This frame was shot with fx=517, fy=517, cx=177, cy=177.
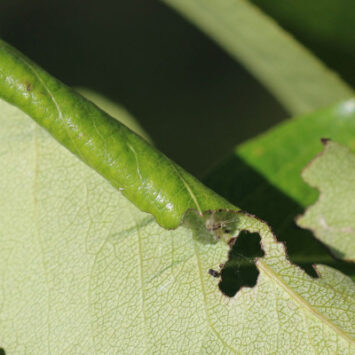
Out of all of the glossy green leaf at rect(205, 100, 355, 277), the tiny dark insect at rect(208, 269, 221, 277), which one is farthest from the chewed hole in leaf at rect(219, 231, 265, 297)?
the glossy green leaf at rect(205, 100, 355, 277)

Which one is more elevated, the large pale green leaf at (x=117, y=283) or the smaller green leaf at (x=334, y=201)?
the smaller green leaf at (x=334, y=201)

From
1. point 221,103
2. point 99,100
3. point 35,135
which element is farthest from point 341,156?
point 221,103

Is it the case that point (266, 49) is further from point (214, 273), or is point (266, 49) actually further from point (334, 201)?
point (214, 273)

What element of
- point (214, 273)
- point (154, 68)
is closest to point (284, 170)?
point (214, 273)

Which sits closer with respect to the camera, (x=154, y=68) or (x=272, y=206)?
(x=272, y=206)

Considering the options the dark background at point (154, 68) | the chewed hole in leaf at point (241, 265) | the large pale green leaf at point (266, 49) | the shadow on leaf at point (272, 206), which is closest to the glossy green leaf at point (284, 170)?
the shadow on leaf at point (272, 206)

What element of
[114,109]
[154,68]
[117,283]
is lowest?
[154,68]

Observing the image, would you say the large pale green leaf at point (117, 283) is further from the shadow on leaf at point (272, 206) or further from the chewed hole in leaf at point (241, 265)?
the shadow on leaf at point (272, 206)
